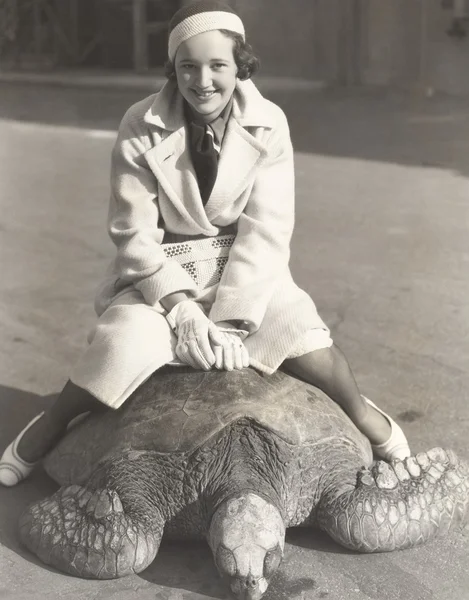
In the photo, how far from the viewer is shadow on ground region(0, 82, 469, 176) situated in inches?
402

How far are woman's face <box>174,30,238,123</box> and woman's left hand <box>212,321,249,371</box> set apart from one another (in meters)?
0.72

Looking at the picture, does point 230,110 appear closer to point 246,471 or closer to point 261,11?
point 246,471

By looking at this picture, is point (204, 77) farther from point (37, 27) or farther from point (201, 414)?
point (37, 27)

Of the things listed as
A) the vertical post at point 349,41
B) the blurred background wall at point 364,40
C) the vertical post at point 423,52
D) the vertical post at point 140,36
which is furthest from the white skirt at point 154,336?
the vertical post at point 140,36

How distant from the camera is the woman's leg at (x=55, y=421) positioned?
320cm

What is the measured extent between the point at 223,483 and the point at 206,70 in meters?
1.27

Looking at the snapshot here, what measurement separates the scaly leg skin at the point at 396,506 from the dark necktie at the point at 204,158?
3.47ft

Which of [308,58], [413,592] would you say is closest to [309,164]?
[308,58]

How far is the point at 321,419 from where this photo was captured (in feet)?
9.93

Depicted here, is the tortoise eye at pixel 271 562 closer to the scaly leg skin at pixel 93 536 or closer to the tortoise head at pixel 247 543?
the tortoise head at pixel 247 543

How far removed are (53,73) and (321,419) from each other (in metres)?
16.3

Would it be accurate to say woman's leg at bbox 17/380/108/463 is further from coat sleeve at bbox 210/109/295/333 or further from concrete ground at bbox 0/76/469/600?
coat sleeve at bbox 210/109/295/333

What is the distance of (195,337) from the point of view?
9.62 feet

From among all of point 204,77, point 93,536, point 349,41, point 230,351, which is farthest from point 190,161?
point 349,41
